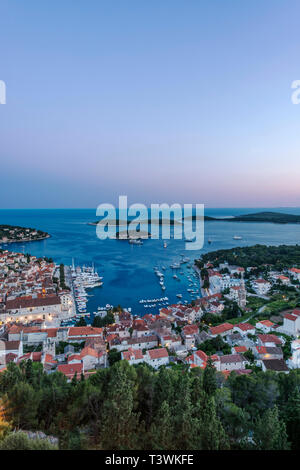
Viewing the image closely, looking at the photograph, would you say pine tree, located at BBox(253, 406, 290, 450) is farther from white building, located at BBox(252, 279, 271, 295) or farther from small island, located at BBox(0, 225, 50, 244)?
small island, located at BBox(0, 225, 50, 244)

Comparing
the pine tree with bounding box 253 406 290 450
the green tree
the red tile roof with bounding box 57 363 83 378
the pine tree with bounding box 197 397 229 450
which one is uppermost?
the green tree

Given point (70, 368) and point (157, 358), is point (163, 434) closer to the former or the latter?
point (70, 368)

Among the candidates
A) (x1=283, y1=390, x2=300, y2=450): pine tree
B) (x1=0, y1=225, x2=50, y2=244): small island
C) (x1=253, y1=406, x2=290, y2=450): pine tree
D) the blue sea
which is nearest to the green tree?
(x1=253, y1=406, x2=290, y2=450): pine tree

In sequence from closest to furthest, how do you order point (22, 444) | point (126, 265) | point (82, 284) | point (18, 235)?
point (22, 444) → point (82, 284) → point (126, 265) → point (18, 235)

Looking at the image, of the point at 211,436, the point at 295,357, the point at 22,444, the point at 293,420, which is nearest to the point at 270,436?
the point at 211,436

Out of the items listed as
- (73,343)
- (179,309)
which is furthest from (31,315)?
(179,309)

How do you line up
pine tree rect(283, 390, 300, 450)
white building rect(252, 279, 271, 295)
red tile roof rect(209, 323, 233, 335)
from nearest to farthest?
pine tree rect(283, 390, 300, 450), red tile roof rect(209, 323, 233, 335), white building rect(252, 279, 271, 295)

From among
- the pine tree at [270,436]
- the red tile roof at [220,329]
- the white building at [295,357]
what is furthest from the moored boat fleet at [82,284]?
the pine tree at [270,436]

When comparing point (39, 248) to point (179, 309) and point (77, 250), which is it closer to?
point (77, 250)

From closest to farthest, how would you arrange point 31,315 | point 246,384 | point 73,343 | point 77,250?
point 246,384 → point 73,343 → point 31,315 → point 77,250
